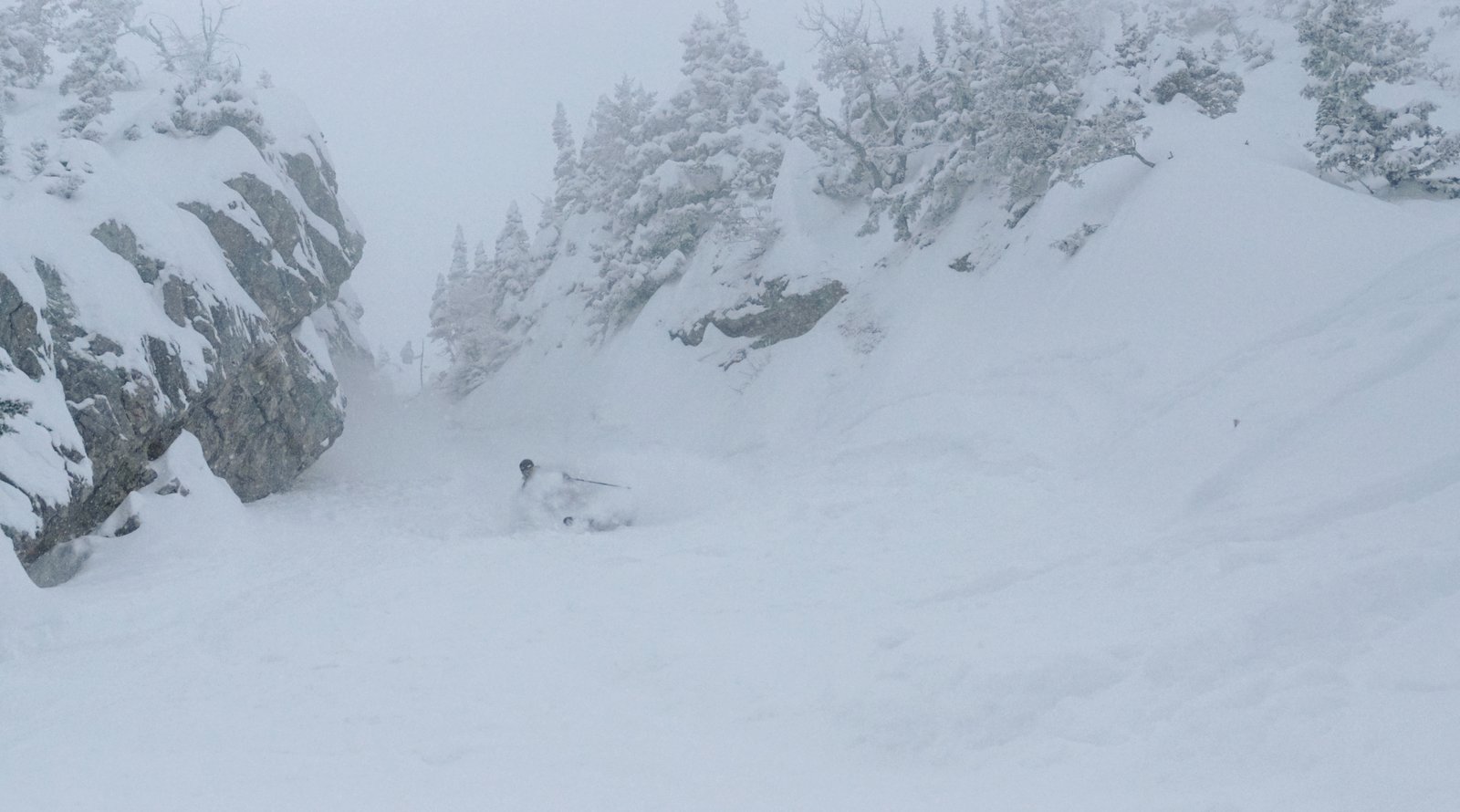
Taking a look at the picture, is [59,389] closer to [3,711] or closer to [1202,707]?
[3,711]

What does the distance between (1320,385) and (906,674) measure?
8757 mm

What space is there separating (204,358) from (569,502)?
955cm

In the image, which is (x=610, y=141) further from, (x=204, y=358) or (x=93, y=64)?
(x=204, y=358)

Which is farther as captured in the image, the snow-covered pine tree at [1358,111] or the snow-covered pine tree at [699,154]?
the snow-covered pine tree at [699,154]

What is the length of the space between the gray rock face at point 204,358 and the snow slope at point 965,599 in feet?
4.72

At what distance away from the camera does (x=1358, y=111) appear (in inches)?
719

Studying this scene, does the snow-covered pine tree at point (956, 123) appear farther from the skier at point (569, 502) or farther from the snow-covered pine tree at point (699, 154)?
the skier at point (569, 502)

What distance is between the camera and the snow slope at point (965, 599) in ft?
19.4

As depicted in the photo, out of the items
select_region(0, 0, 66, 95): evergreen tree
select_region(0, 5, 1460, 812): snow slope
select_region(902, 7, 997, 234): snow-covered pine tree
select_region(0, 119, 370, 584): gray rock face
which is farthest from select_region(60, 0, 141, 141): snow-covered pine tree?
select_region(902, 7, 997, 234): snow-covered pine tree

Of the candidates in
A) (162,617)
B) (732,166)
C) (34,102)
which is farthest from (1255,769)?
(34,102)

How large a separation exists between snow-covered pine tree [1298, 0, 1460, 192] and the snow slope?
1.72 m

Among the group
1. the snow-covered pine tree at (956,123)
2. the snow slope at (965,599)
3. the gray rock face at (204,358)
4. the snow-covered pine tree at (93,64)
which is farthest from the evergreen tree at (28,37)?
the snow-covered pine tree at (956,123)

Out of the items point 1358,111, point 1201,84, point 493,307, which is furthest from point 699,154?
point 1358,111

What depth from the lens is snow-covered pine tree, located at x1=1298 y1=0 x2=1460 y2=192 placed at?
17.5 meters
